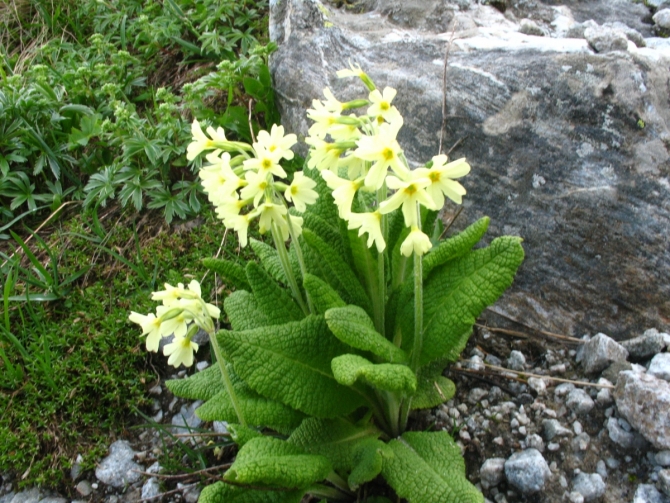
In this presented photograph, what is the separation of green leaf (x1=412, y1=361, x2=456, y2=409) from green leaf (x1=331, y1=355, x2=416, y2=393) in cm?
47

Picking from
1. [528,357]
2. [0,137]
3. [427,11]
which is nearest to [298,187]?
[528,357]

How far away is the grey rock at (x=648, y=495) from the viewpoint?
80.7 inches

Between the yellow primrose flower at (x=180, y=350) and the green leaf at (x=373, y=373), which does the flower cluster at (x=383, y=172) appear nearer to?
the green leaf at (x=373, y=373)

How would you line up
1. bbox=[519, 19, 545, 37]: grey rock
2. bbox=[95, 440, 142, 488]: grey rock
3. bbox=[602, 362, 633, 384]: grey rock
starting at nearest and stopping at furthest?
bbox=[602, 362, 633, 384]: grey rock
bbox=[95, 440, 142, 488]: grey rock
bbox=[519, 19, 545, 37]: grey rock

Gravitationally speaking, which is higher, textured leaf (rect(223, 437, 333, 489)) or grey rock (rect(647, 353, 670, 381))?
textured leaf (rect(223, 437, 333, 489))

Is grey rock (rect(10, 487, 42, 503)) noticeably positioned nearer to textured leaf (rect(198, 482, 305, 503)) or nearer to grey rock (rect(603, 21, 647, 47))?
textured leaf (rect(198, 482, 305, 503))

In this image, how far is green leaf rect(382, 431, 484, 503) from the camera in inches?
75.5

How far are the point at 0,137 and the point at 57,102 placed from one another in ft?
1.35

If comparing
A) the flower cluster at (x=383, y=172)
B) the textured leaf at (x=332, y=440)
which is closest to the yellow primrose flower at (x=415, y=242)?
the flower cluster at (x=383, y=172)

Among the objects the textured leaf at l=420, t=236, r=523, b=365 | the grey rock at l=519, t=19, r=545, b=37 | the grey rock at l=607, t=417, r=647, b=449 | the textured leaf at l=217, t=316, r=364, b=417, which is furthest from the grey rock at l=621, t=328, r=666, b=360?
the grey rock at l=519, t=19, r=545, b=37

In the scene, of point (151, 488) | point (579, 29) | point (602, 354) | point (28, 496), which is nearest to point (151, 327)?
point (151, 488)

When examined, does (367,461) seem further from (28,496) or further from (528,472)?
(28,496)

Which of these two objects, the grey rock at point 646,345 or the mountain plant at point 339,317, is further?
the grey rock at point 646,345

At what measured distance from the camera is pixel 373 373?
1807mm
